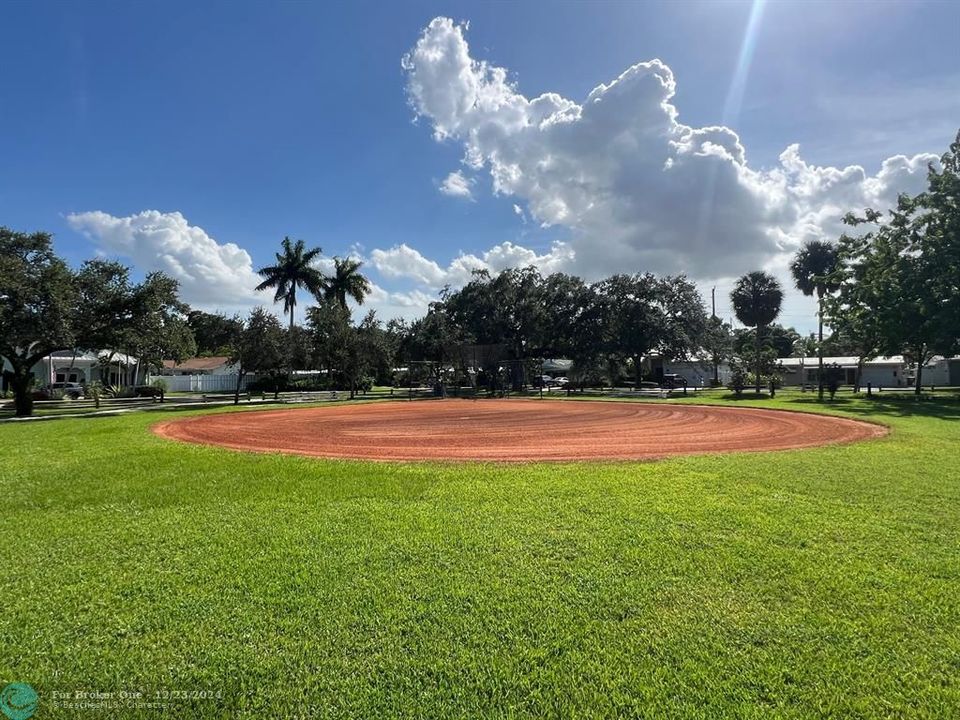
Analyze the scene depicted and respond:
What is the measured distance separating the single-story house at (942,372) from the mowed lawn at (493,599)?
64403 mm

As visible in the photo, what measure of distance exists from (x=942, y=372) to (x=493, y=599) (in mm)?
74919

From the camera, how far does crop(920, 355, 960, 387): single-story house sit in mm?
56188

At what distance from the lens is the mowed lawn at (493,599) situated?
302cm

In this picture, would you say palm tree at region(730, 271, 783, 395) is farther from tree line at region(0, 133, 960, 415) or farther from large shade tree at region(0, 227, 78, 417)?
large shade tree at region(0, 227, 78, 417)

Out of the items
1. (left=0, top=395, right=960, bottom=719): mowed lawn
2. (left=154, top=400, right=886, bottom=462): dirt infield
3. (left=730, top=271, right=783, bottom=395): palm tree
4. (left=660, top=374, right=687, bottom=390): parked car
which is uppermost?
(left=730, top=271, right=783, bottom=395): palm tree

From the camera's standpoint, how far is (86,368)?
4969cm

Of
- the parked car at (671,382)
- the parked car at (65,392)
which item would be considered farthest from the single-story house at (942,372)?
the parked car at (65,392)

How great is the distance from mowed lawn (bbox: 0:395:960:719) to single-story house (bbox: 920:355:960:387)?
64403 millimetres

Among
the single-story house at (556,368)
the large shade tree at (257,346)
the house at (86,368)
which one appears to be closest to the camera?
the large shade tree at (257,346)

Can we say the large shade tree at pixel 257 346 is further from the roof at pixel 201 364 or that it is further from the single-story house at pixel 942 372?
the single-story house at pixel 942 372

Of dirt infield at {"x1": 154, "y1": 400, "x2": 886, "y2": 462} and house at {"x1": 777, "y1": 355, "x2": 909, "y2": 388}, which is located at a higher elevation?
house at {"x1": 777, "y1": 355, "x2": 909, "y2": 388}

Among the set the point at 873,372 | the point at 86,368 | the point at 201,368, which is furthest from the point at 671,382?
the point at 86,368

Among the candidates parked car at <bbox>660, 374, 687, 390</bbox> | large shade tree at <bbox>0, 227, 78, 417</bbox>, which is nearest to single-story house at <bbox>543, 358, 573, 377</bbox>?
parked car at <bbox>660, 374, 687, 390</bbox>

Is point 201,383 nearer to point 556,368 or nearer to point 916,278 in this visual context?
point 556,368
